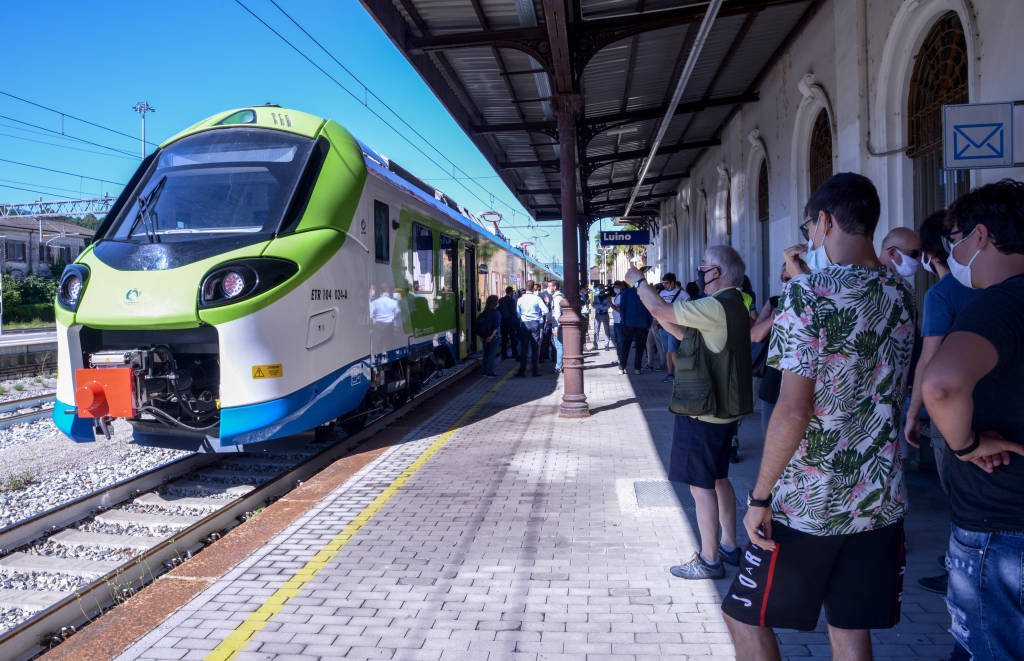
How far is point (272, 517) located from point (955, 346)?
464 centimetres

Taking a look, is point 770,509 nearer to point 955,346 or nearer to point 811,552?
point 811,552

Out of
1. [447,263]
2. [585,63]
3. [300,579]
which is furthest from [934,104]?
[300,579]

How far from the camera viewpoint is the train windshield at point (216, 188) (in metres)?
6.20

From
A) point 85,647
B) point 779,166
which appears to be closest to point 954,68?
point 779,166

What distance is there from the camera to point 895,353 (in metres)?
2.23

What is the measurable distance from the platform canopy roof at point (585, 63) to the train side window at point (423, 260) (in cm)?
222

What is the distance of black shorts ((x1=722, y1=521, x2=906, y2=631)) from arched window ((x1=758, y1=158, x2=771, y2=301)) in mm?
11667

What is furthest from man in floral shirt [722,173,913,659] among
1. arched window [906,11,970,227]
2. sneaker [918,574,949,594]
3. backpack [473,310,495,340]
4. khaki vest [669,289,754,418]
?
backpack [473,310,495,340]

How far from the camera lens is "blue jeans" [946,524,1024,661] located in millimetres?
1976

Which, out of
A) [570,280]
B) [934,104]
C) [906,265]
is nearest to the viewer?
[906,265]

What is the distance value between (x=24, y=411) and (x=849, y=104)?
11.9 metres

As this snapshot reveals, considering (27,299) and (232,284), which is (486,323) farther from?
(27,299)

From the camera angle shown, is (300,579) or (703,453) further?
(300,579)

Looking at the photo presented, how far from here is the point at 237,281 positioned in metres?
5.60
